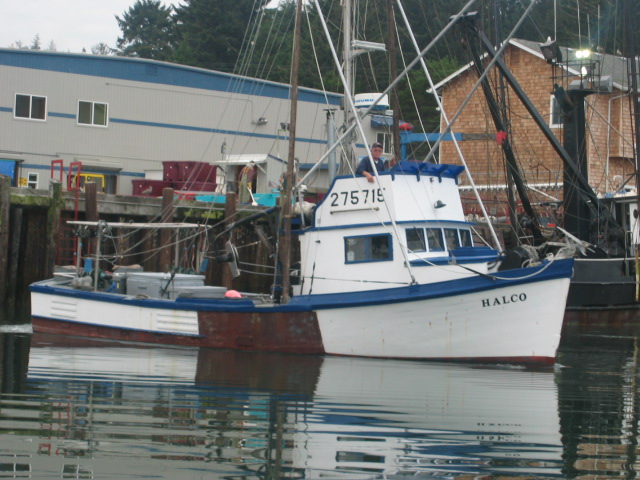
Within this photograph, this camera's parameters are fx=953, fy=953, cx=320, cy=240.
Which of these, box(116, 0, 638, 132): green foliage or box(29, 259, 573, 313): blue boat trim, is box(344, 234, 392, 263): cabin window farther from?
box(116, 0, 638, 132): green foliage

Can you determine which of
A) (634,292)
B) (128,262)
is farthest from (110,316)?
(634,292)

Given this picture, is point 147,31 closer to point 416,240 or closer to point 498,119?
point 498,119

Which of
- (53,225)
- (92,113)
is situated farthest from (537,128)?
(53,225)

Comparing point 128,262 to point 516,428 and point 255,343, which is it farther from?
point 516,428

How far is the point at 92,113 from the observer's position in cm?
3834

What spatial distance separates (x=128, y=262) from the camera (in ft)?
83.7

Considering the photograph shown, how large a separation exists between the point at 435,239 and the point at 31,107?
24.2 meters

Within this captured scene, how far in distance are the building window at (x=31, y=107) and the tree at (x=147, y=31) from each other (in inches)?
1910

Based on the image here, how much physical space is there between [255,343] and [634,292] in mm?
12777

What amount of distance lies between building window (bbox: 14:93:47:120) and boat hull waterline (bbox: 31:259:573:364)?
67.2ft

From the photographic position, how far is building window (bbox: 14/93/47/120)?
36.9 meters

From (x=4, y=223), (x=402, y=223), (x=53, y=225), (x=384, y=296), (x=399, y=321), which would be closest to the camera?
(x=384, y=296)

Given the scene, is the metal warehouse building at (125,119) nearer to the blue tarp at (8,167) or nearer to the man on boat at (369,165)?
the blue tarp at (8,167)

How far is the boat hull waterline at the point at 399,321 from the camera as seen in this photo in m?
16.3
